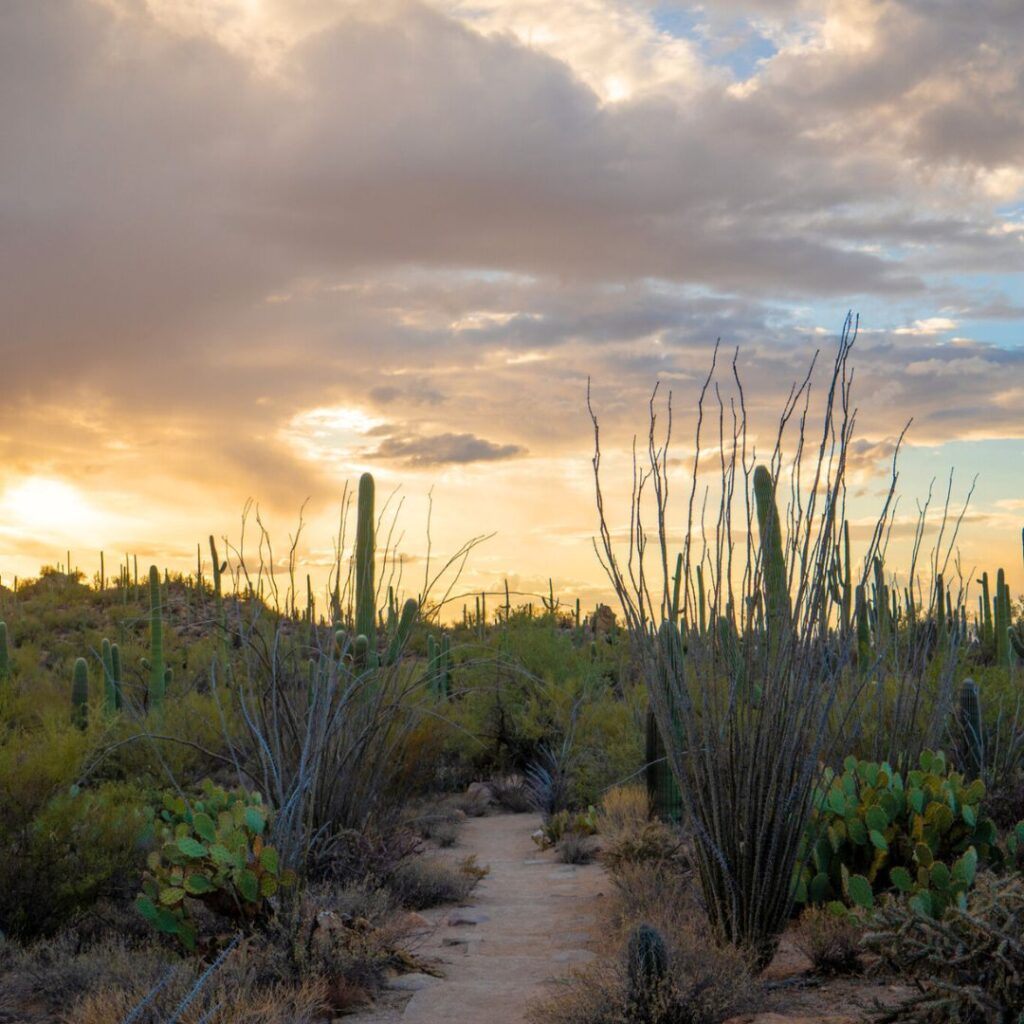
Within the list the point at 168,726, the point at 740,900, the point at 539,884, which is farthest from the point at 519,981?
the point at 168,726

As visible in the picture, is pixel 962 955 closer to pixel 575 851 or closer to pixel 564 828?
pixel 575 851

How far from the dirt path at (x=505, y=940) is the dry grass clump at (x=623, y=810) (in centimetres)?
41

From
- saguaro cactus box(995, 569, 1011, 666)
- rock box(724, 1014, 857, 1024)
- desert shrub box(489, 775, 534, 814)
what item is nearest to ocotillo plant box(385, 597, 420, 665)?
rock box(724, 1014, 857, 1024)

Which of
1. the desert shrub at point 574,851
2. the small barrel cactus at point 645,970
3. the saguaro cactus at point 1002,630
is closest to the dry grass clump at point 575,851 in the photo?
the desert shrub at point 574,851

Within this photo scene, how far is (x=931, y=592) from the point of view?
862cm

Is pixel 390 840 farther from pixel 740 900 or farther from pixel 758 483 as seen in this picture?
pixel 758 483

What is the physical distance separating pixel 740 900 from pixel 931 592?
375cm

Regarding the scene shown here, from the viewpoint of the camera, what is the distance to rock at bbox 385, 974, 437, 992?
612cm

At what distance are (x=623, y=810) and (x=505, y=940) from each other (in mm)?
3225

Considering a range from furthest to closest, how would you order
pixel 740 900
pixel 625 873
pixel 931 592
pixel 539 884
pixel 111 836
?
pixel 539 884 < pixel 931 592 < pixel 625 873 < pixel 111 836 < pixel 740 900

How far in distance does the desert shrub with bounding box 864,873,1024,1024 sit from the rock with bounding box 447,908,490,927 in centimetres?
369

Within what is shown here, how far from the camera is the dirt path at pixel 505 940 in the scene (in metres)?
5.76

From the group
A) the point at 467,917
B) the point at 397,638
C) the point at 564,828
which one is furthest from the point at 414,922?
the point at 564,828

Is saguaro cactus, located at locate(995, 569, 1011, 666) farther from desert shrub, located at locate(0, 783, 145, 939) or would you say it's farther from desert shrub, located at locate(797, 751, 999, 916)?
desert shrub, located at locate(0, 783, 145, 939)
